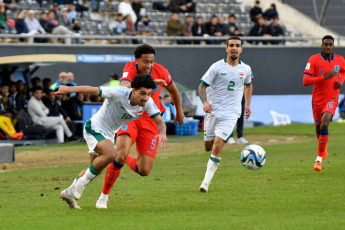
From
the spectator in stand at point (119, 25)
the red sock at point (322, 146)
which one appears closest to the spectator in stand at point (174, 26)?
the spectator in stand at point (119, 25)

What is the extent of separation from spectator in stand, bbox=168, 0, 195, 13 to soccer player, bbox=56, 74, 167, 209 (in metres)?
24.5

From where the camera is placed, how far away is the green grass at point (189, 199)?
8.22 metres

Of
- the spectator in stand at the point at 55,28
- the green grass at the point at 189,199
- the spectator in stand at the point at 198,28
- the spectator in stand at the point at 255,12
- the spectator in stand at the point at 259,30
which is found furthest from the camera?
the spectator in stand at the point at 255,12

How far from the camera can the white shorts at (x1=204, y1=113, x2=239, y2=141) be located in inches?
460

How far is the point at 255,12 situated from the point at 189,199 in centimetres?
2549

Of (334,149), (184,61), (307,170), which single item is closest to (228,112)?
(307,170)

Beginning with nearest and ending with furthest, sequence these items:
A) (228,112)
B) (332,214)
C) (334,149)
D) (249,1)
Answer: (332,214) → (228,112) → (334,149) → (249,1)

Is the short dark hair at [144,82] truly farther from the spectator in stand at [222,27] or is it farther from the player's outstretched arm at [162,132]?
the spectator in stand at [222,27]

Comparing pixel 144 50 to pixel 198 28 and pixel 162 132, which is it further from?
pixel 198 28

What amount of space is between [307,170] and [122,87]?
19.6ft

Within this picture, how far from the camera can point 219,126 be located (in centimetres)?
1180

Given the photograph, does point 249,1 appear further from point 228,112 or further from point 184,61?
point 228,112

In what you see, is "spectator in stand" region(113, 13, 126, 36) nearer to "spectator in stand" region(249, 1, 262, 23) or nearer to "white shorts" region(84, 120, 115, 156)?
"spectator in stand" region(249, 1, 262, 23)

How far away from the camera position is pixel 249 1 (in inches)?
1507
